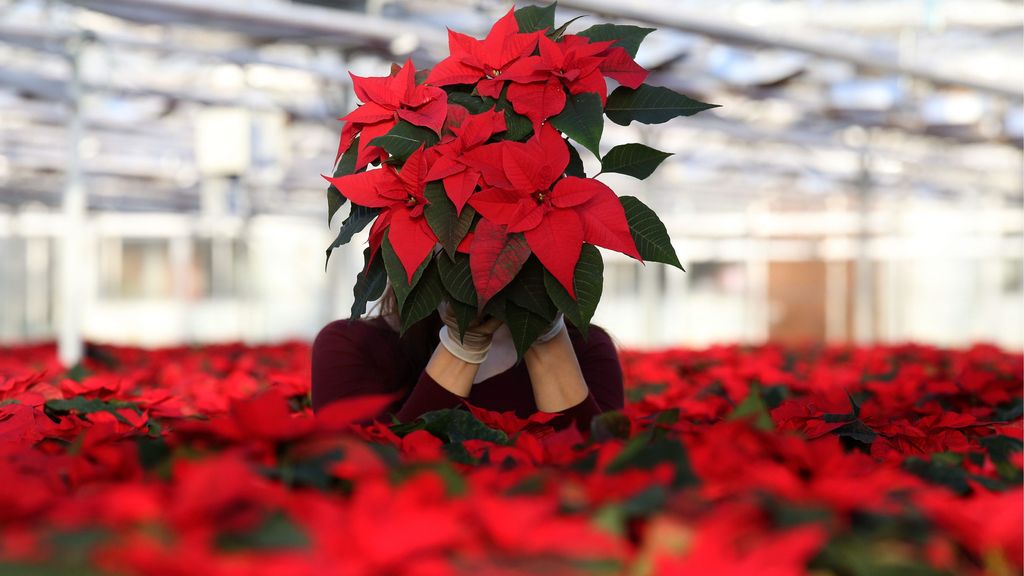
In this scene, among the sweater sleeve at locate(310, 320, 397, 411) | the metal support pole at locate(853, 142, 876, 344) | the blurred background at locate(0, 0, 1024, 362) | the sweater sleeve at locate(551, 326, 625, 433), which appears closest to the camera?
the sweater sleeve at locate(310, 320, 397, 411)

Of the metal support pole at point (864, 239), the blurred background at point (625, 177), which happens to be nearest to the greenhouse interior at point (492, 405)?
the blurred background at point (625, 177)

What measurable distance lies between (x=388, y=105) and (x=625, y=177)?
→ 14.3 meters

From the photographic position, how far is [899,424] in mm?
1723

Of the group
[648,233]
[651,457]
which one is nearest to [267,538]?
[651,457]

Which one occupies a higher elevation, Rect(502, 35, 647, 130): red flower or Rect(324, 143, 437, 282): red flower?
Rect(502, 35, 647, 130): red flower

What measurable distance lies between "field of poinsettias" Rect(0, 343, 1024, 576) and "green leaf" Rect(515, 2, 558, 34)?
2.09 ft

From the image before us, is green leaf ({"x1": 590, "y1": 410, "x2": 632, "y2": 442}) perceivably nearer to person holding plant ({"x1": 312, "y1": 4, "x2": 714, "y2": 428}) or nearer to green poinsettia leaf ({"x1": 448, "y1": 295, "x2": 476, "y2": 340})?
person holding plant ({"x1": 312, "y1": 4, "x2": 714, "y2": 428})

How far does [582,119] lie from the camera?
166 centimetres

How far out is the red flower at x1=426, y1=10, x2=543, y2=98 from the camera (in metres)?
1.74

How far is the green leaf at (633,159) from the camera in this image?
1.70 metres

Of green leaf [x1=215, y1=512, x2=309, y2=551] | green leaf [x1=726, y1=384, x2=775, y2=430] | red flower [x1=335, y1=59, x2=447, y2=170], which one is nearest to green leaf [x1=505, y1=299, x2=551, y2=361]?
red flower [x1=335, y1=59, x2=447, y2=170]

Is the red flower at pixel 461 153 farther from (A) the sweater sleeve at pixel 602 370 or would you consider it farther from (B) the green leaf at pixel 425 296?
(A) the sweater sleeve at pixel 602 370

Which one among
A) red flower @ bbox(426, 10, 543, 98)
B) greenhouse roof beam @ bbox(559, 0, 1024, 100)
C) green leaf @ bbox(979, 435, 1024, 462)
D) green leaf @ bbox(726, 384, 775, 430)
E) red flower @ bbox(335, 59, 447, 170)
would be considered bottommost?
green leaf @ bbox(979, 435, 1024, 462)

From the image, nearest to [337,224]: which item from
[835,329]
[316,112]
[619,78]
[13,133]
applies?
[316,112]
